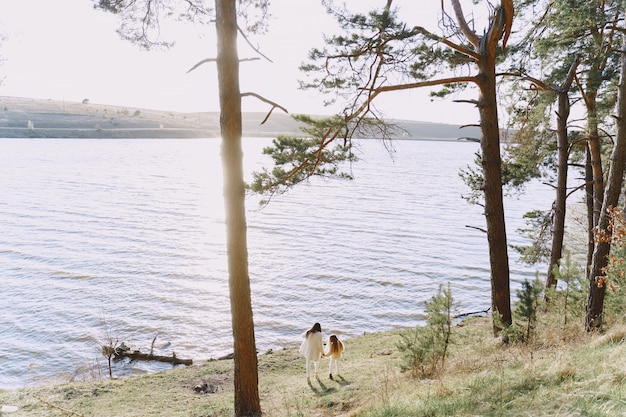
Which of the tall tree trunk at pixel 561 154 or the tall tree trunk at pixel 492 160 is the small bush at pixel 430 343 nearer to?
the tall tree trunk at pixel 492 160

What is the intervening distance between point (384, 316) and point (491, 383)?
12.0 meters

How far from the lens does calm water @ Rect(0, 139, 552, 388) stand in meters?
15.5

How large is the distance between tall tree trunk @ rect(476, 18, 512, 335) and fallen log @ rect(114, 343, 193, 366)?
331 inches

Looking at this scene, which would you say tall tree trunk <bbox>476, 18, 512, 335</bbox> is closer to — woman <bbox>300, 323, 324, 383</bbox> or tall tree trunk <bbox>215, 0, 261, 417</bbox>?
woman <bbox>300, 323, 324, 383</bbox>

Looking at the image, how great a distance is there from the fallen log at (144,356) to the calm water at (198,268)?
1.01 feet

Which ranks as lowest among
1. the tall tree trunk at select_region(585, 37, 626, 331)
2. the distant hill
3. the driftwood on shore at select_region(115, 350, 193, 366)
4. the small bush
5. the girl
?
the driftwood on shore at select_region(115, 350, 193, 366)

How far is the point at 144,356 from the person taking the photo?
1362 cm

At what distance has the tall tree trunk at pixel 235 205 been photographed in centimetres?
685

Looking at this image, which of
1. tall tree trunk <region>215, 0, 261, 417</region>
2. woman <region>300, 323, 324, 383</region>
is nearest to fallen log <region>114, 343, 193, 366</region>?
woman <region>300, 323, 324, 383</region>

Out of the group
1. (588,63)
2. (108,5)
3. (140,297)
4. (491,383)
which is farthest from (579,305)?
(140,297)

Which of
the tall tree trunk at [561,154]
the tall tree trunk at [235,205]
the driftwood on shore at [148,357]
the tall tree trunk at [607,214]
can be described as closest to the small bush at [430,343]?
the tall tree trunk at [235,205]

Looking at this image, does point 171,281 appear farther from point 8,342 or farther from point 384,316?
point 384,316

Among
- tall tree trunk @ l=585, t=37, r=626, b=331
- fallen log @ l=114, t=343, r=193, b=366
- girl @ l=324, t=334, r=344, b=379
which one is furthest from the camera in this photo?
fallen log @ l=114, t=343, r=193, b=366

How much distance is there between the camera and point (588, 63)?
39.7 ft
